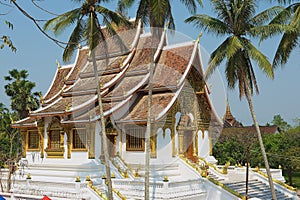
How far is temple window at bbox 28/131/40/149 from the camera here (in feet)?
64.1

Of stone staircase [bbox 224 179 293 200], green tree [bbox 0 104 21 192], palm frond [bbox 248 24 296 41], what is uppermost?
palm frond [bbox 248 24 296 41]

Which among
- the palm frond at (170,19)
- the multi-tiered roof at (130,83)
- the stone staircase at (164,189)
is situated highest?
the palm frond at (170,19)

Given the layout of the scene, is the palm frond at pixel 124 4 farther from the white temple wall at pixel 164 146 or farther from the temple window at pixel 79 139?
the temple window at pixel 79 139

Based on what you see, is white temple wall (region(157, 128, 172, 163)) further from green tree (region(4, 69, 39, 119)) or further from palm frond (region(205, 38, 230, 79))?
green tree (region(4, 69, 39, 119))

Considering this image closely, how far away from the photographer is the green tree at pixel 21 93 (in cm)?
2405

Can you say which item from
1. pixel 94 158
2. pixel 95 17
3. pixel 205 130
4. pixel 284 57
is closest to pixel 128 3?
pixel 95 17

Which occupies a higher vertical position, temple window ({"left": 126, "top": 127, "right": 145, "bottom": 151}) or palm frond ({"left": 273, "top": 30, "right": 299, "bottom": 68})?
palm frond ({"left": 273, "top": 30, "right": 299, "bottom": 68})

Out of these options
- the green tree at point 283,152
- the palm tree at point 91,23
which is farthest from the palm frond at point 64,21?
the green tree at point 283,152

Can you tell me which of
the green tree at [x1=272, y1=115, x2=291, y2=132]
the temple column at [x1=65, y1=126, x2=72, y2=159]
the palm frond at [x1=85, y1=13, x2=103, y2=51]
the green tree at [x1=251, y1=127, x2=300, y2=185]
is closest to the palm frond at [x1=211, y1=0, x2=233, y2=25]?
the palm frond at [x1=85, y1=13, x2=103, y2=51]

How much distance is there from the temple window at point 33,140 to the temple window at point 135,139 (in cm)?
524

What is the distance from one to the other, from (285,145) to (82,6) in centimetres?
1811

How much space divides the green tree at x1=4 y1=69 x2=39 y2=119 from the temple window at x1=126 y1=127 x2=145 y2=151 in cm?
943

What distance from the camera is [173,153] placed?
55.7 ft

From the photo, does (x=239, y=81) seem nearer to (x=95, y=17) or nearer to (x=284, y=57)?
(x=284, y=57)
